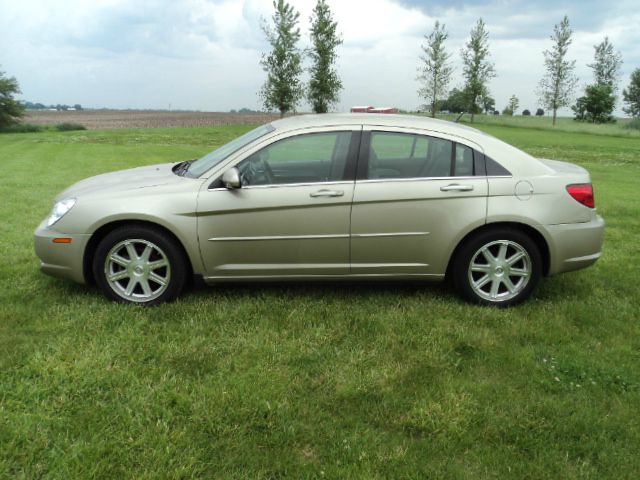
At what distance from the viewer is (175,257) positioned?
436 cm

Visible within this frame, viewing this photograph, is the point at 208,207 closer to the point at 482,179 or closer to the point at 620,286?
the point at 482,179

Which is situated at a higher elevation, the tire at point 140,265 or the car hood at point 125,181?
the car hood at point 125,181

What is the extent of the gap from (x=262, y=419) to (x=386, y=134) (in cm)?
256

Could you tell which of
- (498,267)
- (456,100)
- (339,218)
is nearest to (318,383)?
(339,218)

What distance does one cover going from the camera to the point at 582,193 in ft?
14.9

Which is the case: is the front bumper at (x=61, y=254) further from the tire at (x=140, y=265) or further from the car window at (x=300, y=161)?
the car window at (x=300, y=161)

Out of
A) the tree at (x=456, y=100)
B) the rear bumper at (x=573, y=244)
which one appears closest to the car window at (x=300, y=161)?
the rear bumper at (x=573, y=244)

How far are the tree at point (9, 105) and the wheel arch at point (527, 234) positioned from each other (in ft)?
141

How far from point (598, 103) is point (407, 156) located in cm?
7280

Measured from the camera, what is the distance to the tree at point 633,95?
271 ft

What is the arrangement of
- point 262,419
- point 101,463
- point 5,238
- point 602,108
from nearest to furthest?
point 101,463 → point 262,419 → point 5,238 → point 602,108

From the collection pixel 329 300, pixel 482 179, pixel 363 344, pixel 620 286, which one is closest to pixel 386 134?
pixel 482 179

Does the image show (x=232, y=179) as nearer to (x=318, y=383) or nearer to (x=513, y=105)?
(x=318, y=383)

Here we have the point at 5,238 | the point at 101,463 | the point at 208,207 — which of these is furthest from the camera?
the point at 5,238
